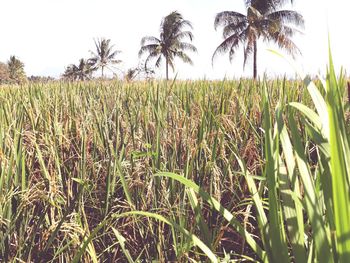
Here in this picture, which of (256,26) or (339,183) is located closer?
(339,183)

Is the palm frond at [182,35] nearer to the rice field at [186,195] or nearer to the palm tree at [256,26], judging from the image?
the palm tree at [256,26]

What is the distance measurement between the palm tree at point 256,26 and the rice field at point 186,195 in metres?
19.9

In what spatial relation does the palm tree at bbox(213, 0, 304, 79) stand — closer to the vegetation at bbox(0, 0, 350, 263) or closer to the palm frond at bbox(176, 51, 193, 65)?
the palm frond at bbox(176, 51, 193, 65)

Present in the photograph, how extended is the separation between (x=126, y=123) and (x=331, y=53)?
1.29m

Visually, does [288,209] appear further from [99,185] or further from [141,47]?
[141,47]

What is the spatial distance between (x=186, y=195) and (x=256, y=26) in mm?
21864

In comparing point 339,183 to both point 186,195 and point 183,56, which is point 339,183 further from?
point 183,56

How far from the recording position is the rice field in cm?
63

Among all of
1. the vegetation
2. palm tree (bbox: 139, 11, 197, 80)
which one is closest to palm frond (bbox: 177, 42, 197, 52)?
palm tree (bbox: 139, 11, 197, 80)

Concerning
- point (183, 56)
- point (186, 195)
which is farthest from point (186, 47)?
point (186, 195)

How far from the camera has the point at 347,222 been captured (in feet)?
1.69

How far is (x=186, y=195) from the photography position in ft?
3.95

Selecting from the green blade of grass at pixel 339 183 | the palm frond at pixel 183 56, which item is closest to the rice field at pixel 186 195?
the green blade of grass at pixel 339 183

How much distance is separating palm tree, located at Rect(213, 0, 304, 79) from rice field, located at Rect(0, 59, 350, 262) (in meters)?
19.9
